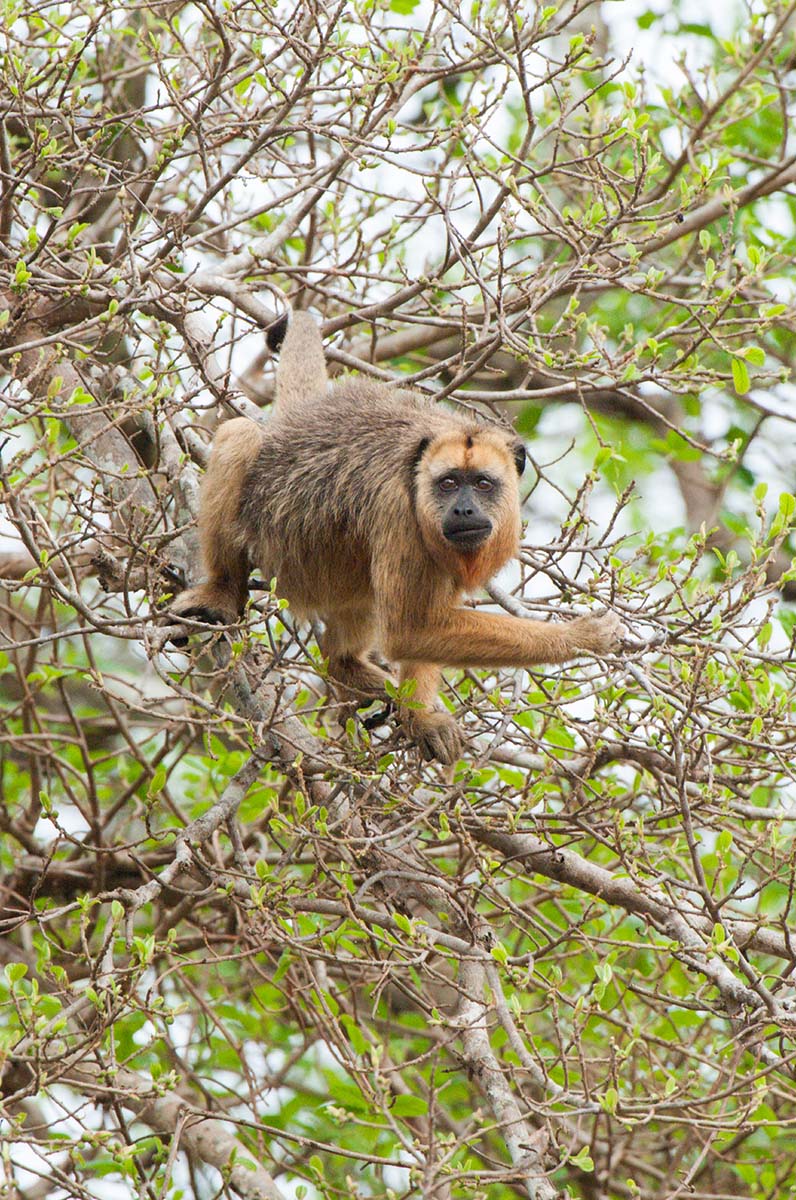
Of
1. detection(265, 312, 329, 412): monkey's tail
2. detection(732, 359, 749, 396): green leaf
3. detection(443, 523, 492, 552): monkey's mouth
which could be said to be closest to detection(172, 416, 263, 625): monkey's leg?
detection(265, 312, 329, 412): monkey's tail

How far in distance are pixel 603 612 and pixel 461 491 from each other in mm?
756

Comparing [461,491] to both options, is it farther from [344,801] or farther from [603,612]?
Result: [344,801]

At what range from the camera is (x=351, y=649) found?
20.7 ft

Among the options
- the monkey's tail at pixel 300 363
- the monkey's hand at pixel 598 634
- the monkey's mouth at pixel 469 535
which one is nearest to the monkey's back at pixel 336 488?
the monkey's tail at pixel 300 363

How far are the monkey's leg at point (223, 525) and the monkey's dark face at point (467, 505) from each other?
101 cm

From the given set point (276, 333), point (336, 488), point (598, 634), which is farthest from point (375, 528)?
point (276, 333)

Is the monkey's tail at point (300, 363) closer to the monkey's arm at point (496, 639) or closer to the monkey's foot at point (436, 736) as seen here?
the monkey's arm at point (496, 639)

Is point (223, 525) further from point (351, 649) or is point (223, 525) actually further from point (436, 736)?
point (436, 736)

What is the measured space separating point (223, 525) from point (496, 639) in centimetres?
146

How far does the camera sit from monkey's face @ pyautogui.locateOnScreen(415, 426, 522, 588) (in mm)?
5230

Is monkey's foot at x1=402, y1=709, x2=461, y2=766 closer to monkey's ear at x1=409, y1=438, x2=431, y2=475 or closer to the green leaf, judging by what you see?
monkey's ear at x1=409, y1=438, x2=431, y2=475

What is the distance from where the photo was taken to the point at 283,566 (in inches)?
233

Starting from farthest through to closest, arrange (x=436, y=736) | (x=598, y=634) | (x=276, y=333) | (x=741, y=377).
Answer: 1. (x=276, y=333)
2. (x=436, y=736)
3. (x=598, y=634)
4. (x=741, y=377)

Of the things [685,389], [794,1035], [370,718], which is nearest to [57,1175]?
[794,1035]
